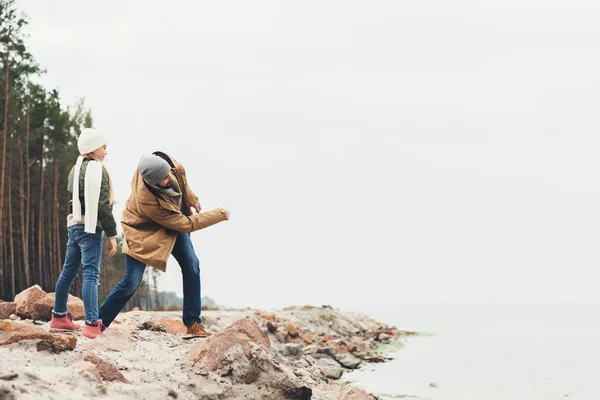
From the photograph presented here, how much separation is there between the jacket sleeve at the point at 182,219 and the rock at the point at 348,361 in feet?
19.5

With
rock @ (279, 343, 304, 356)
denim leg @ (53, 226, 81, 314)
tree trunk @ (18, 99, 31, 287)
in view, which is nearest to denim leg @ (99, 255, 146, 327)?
denim leg @ (53, 226, 81, 314)

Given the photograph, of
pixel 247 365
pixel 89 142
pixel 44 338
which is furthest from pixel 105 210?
pixel 247 365

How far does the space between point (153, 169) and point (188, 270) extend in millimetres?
1110

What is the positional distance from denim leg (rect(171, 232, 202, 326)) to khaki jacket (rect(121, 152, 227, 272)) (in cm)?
14

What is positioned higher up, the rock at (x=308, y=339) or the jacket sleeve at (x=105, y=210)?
the jacket sleeve at (x=105, y=210)

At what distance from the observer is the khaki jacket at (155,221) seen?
5668 mm

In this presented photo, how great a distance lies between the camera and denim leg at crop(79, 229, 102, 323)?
5.46m

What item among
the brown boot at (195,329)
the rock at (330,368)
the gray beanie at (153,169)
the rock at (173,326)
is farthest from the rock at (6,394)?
the rock at (330,368)

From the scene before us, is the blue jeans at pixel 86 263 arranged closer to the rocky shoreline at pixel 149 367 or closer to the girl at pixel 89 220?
the girl at pixel 89 220

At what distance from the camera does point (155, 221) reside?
5.79 m

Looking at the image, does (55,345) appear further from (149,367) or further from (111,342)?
(111,342)

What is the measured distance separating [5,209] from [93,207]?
65.9 ft

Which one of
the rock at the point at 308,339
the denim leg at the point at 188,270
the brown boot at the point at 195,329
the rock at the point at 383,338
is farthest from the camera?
the rock at the point at 383,338

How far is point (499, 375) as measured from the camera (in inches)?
427
